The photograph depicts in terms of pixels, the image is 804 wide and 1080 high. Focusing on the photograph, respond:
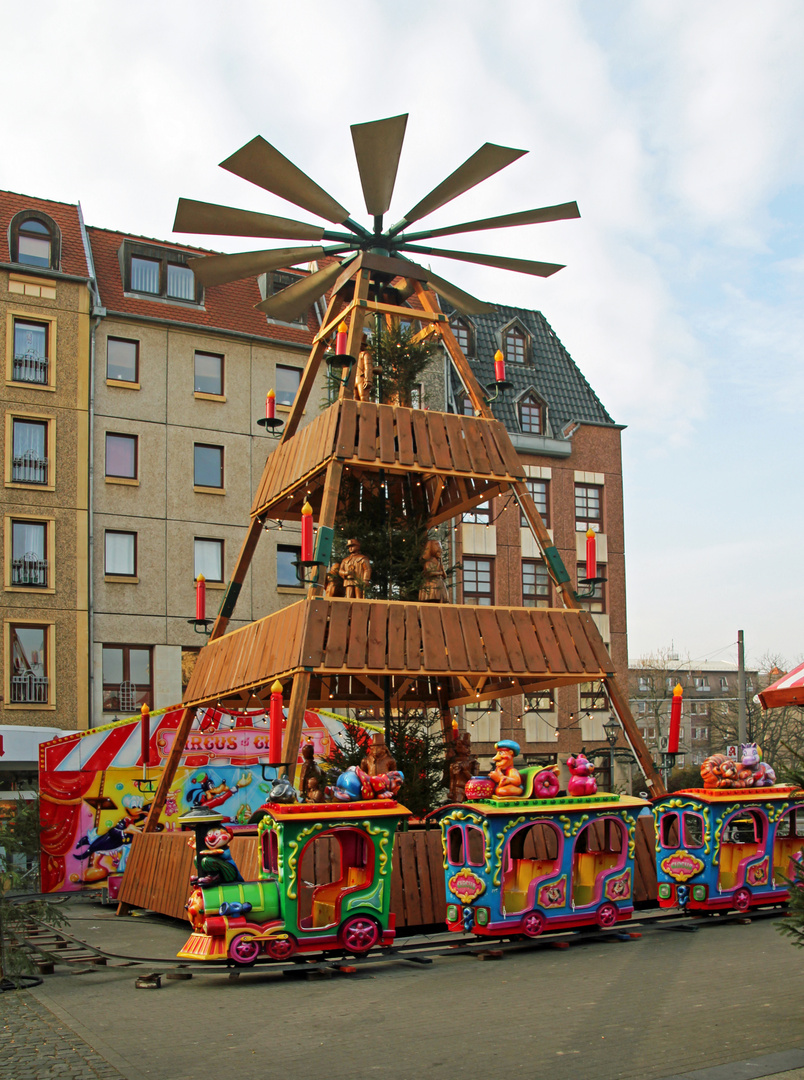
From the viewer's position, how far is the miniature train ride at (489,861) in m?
11.8

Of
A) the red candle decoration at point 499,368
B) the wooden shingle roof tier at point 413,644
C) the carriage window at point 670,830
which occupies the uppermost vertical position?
the red candle decoration at point 499,368

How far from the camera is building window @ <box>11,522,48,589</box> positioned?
31.9 metres

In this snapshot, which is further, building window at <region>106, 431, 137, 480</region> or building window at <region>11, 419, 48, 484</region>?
building window at <region>106, 431, 137, 480</region>

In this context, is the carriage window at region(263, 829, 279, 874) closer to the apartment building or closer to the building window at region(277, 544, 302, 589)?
the apartment building

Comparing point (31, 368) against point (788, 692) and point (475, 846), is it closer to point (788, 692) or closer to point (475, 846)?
point (475, 846)

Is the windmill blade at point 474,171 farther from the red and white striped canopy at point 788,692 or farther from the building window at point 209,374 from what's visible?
the building window at point 209,374

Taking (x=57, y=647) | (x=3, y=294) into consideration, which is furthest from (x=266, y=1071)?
(x=3, y=294)

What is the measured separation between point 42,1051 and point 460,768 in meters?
9.54

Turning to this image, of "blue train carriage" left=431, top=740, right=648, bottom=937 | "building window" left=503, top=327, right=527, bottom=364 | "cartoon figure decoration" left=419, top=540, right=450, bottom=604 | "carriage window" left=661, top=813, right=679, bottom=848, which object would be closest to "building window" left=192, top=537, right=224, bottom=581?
"building window" left=503, top=327, right=527, bottom=364

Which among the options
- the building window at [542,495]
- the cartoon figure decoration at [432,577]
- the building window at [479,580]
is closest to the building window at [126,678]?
the building window at [479,580]

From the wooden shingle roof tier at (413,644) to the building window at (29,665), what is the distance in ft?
51.5

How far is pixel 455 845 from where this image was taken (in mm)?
13703

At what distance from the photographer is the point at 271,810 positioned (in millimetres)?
12164

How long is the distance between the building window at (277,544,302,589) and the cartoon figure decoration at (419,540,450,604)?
61.3 feet
